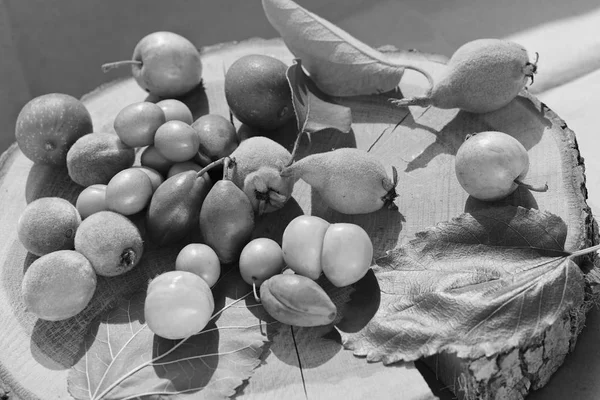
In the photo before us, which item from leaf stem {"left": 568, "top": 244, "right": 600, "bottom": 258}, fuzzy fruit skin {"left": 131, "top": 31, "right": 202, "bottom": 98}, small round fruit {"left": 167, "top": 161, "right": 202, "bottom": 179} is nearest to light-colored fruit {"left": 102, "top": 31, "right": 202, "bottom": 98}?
fuzzy fruit skin {"left": 131, "top": 31, "right": 202, "bottom": 98}

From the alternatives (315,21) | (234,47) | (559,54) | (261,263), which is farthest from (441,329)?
(559,54)

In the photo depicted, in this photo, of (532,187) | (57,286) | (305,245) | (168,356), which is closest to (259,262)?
(305,245)

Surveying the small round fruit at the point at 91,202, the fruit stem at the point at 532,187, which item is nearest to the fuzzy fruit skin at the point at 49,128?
the small round fruit at the point at 91,202

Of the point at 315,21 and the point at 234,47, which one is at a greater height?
the point at 315,21

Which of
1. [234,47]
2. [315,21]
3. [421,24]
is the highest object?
[315,21]

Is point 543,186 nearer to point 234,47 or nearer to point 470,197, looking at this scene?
point 470,197

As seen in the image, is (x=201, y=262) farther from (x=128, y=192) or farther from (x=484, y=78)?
(x=484, y=78)

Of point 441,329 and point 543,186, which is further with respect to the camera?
point 543,186
